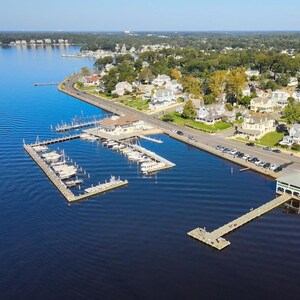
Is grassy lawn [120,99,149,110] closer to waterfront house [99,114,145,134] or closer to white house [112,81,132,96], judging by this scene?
white house [112,81,132,96]

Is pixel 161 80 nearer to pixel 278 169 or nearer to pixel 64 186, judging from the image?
pixel 278 169

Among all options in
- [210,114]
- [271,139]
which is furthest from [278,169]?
[210,114]

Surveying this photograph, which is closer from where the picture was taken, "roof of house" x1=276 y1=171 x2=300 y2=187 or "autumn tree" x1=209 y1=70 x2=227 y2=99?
"roof of house" x1=276 y1=171 x2=300 y2=187

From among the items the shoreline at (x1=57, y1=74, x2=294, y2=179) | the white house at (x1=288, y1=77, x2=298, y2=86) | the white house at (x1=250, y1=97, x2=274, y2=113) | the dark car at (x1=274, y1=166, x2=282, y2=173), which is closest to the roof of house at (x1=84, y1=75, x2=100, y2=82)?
the shoreline at (x1=57, y1=74, x2=294, y2=179)

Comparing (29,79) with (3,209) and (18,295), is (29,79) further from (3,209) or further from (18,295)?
(18,295)

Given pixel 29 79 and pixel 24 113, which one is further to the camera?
pixel 29 79

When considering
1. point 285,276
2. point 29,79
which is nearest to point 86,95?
point 29,79
